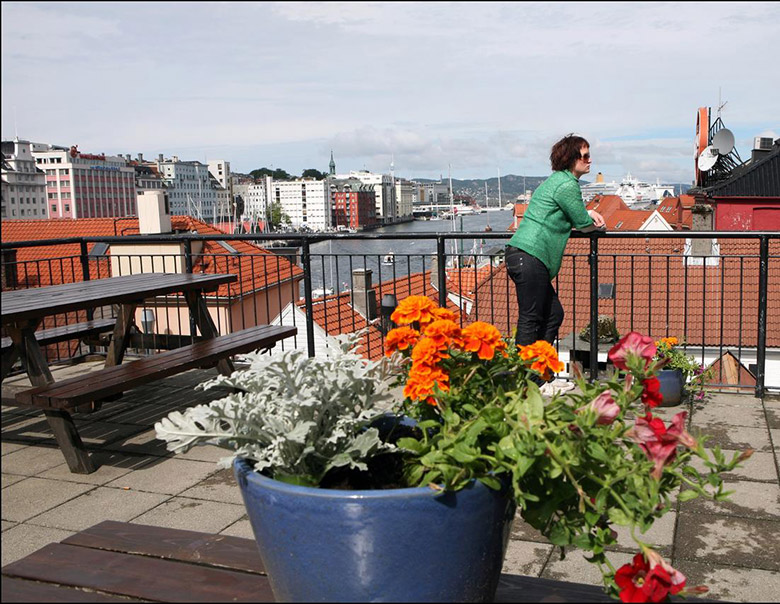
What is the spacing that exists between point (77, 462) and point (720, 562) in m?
2.93

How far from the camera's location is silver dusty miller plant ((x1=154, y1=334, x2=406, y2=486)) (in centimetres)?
155

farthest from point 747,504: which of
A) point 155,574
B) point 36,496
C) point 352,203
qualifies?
point 352,203

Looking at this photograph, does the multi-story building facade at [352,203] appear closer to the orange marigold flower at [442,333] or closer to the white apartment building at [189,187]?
the white apartment building at [189,187]

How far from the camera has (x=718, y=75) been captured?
1.74m

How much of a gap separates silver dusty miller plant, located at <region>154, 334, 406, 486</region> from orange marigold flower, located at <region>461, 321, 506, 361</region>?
0.64ft

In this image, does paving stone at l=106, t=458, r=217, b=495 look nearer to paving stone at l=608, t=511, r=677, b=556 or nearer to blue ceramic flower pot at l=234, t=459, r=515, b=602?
paving stone at l=608, t=511, r=677, b=556

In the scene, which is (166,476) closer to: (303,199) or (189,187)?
(303,199)

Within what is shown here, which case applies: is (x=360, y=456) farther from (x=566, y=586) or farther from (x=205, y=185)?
(x=205, y=185)

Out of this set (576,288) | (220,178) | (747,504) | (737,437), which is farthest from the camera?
(220,178)

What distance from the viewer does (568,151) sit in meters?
4.59

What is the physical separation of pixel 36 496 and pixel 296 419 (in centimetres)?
254

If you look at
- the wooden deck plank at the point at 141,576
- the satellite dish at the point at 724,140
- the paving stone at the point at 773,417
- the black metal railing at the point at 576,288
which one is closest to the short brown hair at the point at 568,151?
the paving stone at the point at 773,417

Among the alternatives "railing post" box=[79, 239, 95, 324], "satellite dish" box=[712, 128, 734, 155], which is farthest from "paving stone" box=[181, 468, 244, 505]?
"satellite dish" box=[712, 128, 734, 155]

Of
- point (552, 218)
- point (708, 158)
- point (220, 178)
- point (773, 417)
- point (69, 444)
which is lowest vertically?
point (773, 417)
